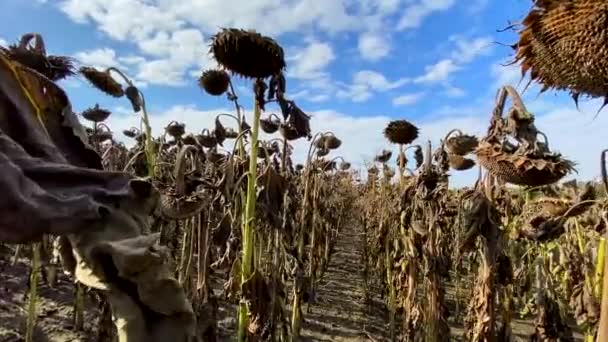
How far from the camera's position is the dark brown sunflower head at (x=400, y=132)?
4.62 metres

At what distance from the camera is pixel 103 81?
366cm

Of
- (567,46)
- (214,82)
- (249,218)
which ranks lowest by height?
(249,218)

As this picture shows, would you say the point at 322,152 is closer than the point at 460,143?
No

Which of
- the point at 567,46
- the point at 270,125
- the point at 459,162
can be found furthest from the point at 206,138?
the point at 567,46

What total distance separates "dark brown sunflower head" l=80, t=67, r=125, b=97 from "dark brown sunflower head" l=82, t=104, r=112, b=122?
7.20ft

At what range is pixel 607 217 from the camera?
161 centimetres

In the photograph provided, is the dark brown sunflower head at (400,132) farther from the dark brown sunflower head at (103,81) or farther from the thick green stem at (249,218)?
the dark brown sunflower head at (103,81)

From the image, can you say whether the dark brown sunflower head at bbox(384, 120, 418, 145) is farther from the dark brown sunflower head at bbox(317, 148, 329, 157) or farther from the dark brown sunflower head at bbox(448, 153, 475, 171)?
the dark brown sunflower head at bbox(317, 148, 329, 157)

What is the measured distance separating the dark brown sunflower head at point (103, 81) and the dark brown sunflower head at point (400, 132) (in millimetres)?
2390

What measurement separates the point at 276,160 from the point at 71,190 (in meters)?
3.40

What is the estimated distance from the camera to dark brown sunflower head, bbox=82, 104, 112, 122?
5.88 m

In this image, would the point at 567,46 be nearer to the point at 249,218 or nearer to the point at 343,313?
the point at 249,218

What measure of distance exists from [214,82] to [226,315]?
3.26 m

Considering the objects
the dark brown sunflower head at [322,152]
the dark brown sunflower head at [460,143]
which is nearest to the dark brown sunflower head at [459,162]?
the dark brown sunflower head at [460,143]
